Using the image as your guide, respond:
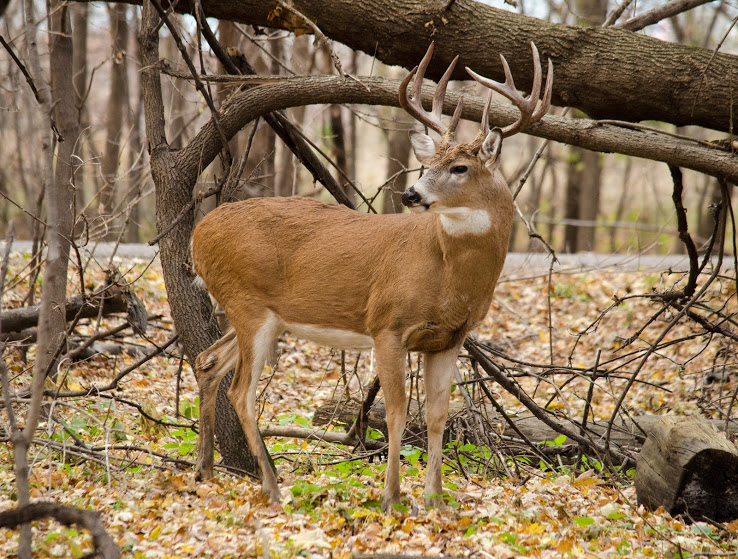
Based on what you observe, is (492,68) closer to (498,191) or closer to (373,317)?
(498,191)

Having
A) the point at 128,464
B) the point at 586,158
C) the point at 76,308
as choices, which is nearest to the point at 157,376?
the point at 76,308

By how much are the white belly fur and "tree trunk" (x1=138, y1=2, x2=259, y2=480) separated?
82cm

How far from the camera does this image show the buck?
185 inches

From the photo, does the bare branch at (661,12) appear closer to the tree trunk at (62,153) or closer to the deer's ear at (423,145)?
the deer's ear at (423,145)

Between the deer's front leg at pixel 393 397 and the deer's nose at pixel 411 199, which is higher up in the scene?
the deer's nose at pixel 411 199

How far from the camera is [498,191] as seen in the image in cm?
475

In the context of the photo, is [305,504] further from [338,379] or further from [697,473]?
[697,473]

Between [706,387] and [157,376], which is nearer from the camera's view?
[706,387]

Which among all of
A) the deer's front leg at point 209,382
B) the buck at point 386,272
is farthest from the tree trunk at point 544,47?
the deer's front leg at point 209,382

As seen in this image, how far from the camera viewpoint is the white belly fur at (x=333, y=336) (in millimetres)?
5086

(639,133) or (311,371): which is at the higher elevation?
(639,133)

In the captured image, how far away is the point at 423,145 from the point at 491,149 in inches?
24.7

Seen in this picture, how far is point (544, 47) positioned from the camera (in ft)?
19.4

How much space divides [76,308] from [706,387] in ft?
18.8
